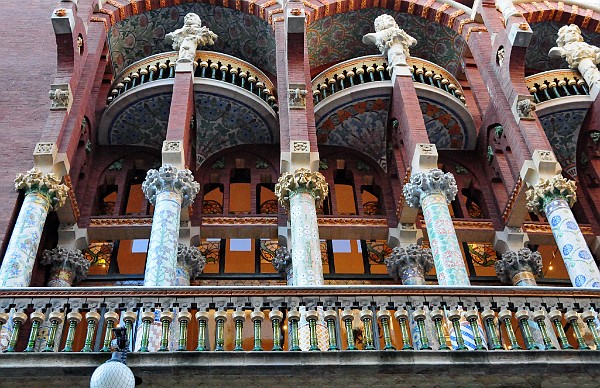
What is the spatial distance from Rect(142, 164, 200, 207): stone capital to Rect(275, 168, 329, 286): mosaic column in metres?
1.37

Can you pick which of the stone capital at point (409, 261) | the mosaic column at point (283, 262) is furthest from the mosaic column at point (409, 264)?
the mosaic column at point (283, 262)

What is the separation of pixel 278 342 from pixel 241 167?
7825mm

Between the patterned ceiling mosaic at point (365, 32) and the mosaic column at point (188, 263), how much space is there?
6.01 metres

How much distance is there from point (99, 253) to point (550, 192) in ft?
25.4

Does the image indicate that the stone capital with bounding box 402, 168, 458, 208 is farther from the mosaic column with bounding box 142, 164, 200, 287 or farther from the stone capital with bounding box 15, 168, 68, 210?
the stone capital with bounding box 15, 168, 68, 210

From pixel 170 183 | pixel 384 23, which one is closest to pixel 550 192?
pixel 384 23

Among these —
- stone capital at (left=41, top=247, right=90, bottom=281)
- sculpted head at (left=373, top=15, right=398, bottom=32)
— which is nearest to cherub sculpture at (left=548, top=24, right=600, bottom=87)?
sculpted head at (left=373, top=15, right=398, bottom=32)

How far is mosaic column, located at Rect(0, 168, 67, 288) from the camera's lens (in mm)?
10242

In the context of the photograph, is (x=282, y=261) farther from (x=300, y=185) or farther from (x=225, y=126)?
(x=225, y=126)

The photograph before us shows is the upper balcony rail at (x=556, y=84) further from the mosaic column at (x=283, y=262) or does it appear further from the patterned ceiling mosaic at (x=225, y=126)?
the mosaic column at (x=283, y=262)

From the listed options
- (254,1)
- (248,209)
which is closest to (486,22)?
(254,1)

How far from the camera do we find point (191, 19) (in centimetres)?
1534

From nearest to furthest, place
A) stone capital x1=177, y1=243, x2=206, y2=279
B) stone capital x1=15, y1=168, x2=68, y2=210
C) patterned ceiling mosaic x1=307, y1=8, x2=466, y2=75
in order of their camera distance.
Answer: stone capital x1=15, y1=168, x2=68, y2=210, stone capital x1=177, y1=243, x2=206, y2=279, patterned ceiling mosaic x1=307, y1=8, x2=466, y2=75

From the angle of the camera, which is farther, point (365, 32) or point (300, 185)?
point (365, 32)
